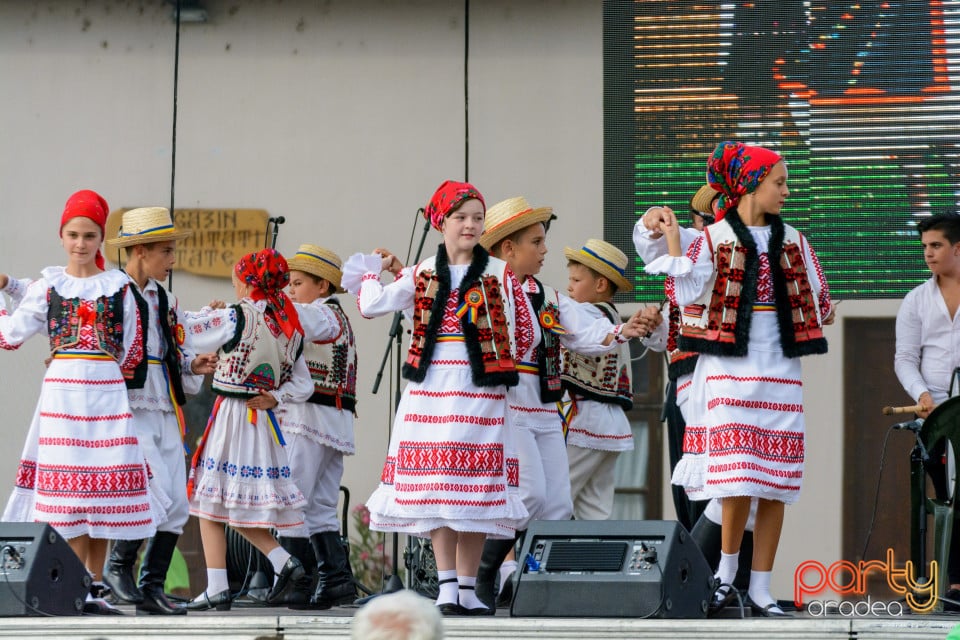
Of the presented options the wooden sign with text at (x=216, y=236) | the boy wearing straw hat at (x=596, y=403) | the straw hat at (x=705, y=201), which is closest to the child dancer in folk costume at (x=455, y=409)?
the boy wearing straw hat at (x=596, y=403)

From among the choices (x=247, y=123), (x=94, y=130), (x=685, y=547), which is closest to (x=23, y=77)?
(x=94, y=130)

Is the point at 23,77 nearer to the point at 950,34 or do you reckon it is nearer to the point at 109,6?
the point at 109,6

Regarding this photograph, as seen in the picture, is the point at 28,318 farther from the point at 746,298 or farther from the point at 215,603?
the point at 746,298

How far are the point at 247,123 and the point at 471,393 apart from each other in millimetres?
3532

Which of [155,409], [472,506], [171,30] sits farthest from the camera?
[171,30]

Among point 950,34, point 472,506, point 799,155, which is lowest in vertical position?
point 472,506

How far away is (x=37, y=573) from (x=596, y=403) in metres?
2.63

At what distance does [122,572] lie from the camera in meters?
5.38

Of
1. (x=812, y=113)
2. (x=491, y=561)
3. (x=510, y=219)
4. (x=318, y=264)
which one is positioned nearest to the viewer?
(x=491, y=561)

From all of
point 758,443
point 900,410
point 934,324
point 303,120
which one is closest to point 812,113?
point 934,324

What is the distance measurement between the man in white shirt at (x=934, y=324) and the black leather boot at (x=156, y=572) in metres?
2.86

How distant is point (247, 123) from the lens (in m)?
7.86

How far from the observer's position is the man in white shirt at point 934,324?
5777 mm

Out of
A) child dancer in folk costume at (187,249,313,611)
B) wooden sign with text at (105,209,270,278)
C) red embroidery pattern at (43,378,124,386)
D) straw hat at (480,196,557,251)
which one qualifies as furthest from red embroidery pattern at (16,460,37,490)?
wooden sign with text at (105,209,270,278)
